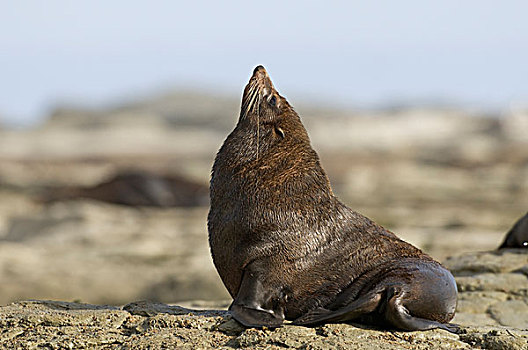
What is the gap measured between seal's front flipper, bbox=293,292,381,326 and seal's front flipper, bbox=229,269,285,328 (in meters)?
0.15

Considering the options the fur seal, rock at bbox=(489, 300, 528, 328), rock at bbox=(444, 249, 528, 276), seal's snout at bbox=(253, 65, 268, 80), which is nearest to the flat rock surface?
rock at bbox=(489, 300, 528, 328)

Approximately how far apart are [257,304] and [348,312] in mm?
526

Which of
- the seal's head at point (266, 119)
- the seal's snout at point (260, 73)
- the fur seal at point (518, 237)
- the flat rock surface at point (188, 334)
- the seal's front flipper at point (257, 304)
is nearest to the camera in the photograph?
the flat rock surface at point (188, 334)

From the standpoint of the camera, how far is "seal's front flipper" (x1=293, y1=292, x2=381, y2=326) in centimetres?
461

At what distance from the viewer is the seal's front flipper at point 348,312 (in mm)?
4609

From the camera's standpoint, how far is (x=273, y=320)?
4586mm

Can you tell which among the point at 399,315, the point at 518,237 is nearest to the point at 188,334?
the point at 399,315

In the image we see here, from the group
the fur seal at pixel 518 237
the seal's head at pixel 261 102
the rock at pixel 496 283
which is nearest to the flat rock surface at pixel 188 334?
the seal's head at pixel 261 102

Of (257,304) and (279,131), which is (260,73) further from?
(257,304)

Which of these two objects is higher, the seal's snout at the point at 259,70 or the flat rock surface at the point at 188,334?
the seal's snout at the point at 259,70

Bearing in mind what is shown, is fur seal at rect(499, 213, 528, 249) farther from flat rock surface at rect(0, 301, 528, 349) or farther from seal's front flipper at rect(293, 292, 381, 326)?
seal's front flipper at rect(293, 292, 381, 326)

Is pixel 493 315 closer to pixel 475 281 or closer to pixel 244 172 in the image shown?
pixel 475 281

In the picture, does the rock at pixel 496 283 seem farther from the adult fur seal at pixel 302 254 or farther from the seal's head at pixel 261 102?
the seal's head at pixel 261 102

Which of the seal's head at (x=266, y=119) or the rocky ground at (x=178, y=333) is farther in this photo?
the seal's head at (x=266, y=119)
